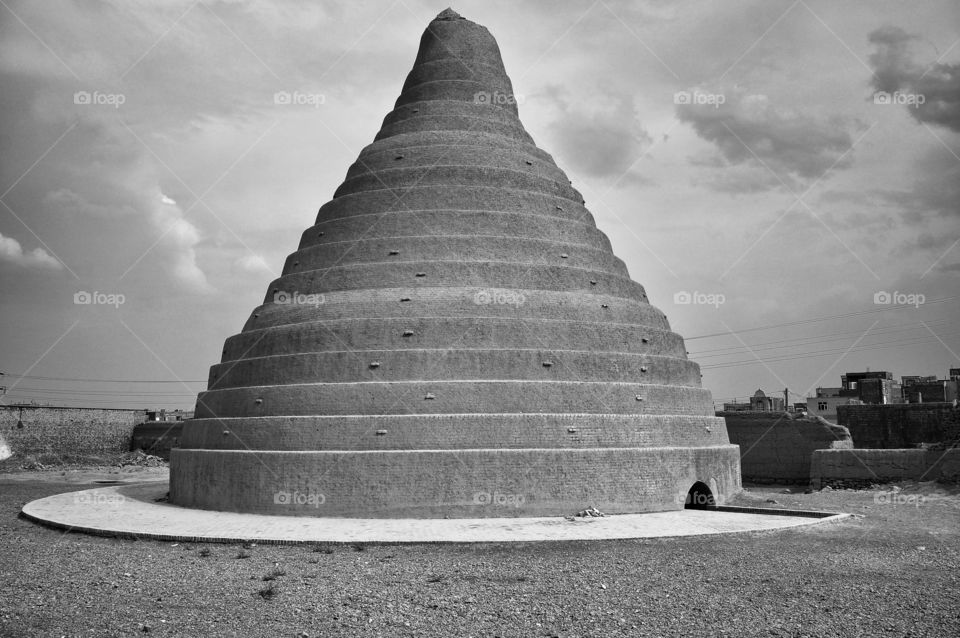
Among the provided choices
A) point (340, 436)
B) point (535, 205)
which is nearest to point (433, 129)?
point (535, 205)

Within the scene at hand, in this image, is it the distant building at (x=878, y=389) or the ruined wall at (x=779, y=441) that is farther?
the distant building at (x=878, y=389)

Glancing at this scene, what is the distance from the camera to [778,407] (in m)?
54.4

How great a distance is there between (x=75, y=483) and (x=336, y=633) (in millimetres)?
26163

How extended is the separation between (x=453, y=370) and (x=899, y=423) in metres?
25.2

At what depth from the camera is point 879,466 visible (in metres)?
27.7
